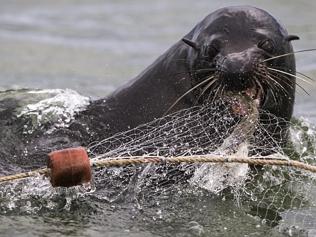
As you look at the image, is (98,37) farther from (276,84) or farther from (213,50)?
(276,84)

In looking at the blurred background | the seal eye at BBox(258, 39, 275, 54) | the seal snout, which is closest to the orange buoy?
the seal snout

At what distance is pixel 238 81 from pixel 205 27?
63cm

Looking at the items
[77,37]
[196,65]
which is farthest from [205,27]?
[77,37]

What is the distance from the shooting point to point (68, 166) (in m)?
4.13

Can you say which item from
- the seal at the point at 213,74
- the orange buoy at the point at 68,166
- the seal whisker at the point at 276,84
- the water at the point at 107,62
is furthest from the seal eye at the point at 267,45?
the orange buoy at the point at 68,166

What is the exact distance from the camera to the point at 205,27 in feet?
16.9

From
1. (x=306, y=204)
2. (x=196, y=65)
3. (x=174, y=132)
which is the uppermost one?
(x=196, y=65)

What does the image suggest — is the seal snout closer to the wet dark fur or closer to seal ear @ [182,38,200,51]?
the wet dark fur

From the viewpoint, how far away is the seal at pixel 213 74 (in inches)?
186

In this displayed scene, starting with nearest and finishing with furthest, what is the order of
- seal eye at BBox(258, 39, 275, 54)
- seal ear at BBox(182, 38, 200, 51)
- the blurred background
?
seal eye at BBox(258, 39, 275, 54) < seal ear at BBox(182, 38, 200, 51) < the blurred background

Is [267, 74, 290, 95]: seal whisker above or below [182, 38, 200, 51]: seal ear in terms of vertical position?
below

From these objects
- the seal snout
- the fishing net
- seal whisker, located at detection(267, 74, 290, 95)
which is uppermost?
the seal snout

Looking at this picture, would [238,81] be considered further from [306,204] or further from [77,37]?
[77,37]

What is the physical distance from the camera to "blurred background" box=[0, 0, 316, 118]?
9.05 metres
